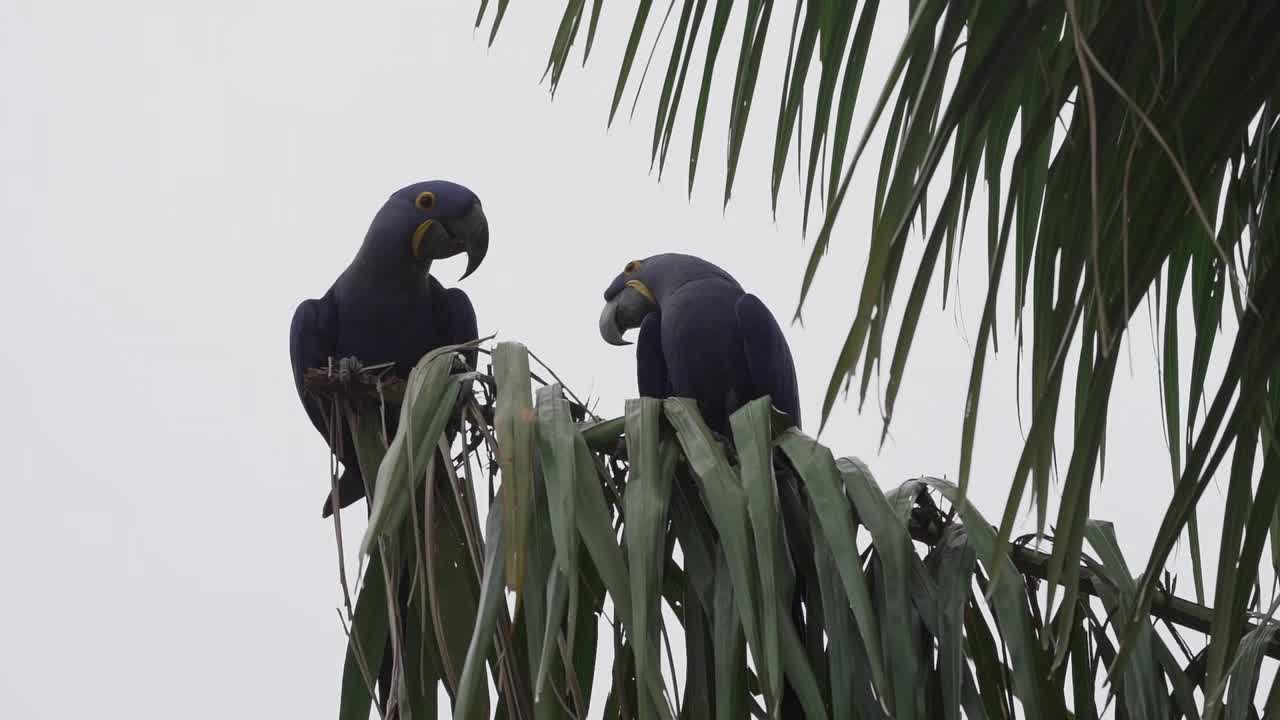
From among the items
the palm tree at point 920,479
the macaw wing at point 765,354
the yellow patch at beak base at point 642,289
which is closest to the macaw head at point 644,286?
the yellow patch at beak base at point 642,289

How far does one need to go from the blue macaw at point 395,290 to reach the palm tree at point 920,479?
1.38 m

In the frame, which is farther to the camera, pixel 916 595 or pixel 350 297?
pixel 350 297

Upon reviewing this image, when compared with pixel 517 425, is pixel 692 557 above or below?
below

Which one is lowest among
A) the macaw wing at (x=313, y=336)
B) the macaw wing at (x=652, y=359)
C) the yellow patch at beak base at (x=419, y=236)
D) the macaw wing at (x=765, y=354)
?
the macaw wing at (x=765, y=354)

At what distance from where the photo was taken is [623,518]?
1.38 metres

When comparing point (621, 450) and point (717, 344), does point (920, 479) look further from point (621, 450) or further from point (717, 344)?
point (717, 344)

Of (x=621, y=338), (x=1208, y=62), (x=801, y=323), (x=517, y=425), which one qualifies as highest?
(x=621, y=338)

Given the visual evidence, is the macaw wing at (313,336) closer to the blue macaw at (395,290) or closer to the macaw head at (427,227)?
the blue macaw at (395,290)

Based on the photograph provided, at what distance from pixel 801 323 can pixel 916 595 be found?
0.76m

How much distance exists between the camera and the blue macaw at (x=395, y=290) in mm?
3037

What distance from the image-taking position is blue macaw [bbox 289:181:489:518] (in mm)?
3037

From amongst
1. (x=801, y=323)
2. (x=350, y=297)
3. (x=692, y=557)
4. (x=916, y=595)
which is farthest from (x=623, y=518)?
(x=350, y=297)

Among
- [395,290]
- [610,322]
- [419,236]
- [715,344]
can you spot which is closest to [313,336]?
[395,290]

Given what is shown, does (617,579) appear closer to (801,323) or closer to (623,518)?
(623,518)
